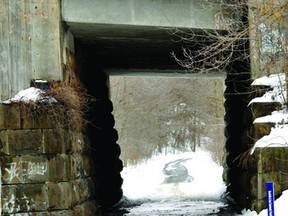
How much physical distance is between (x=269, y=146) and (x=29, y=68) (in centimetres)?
560

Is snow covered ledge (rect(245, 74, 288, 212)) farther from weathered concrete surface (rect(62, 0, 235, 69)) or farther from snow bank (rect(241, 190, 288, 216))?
weathered concrete surface (rect(62, 0, 235, 69))

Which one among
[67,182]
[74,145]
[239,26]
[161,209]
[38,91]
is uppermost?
[239,26]

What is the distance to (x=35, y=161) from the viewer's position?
10578 millimetres

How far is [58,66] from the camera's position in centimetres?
1140

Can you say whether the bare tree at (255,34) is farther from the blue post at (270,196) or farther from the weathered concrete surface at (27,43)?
the blue post at (270,196)

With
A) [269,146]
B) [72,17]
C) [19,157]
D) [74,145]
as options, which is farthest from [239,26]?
[19,157]

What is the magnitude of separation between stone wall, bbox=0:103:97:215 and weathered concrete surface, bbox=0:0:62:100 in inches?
26.0

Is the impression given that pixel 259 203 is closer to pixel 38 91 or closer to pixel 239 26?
pixel 239 26

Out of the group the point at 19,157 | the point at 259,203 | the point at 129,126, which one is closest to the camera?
the point at 19,157

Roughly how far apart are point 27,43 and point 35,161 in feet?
8.36

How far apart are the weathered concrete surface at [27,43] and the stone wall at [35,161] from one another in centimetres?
66

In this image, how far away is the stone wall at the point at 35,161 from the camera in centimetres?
1043

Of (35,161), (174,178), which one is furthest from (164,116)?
(35,161)

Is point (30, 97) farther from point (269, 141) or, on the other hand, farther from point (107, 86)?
point (107, 86)
